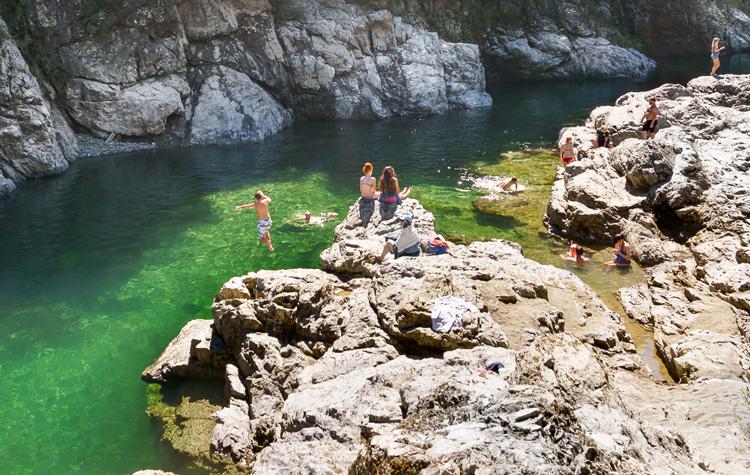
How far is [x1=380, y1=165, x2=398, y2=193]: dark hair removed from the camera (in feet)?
50.6

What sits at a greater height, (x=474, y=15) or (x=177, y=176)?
(x=474, y=15)

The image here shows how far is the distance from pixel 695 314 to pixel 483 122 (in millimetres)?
27007

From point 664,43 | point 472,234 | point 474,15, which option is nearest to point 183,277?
point 472,234

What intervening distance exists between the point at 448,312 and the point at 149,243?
44.3 ft

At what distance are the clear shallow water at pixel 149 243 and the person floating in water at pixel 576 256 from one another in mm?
469

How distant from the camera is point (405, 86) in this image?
132ft

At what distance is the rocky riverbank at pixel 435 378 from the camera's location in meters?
5.68

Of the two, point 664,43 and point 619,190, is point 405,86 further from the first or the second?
point 664,43

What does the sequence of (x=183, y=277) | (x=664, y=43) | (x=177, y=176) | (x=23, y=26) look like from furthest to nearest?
(x=664, y=43), (x=23, y=26), (x=177, y=176), (x=183, y=277)

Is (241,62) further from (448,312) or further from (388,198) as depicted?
(448,312)

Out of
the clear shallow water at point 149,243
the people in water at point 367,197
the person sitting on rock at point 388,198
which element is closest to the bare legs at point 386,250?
the person sitting on rock at point 388,198

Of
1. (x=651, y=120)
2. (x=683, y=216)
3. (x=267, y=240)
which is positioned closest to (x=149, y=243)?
(x=267, y=240)

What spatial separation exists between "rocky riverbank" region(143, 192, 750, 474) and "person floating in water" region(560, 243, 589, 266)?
2.61m

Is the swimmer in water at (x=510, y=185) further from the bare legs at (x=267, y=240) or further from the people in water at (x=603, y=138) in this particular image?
the bare legs at (x=267, y=240)
